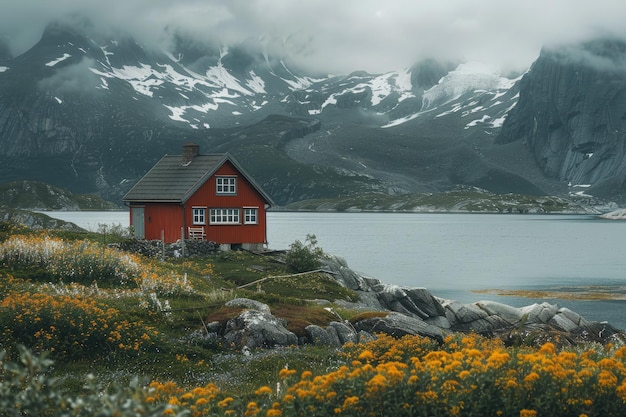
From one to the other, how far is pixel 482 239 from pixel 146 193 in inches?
4590

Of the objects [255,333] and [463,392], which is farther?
[255,333]

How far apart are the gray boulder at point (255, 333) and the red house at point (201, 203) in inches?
1293

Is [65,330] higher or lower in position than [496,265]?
higher

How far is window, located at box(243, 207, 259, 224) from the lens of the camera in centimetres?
5938

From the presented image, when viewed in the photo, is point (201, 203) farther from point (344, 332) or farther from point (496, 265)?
point (496, 265)

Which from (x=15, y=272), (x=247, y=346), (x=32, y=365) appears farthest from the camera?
(x=15, y=272)

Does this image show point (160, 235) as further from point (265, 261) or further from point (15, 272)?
point (15, 272)

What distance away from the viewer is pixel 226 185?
58906 mm

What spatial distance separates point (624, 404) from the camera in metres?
10.9

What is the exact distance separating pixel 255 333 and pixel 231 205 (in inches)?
1434

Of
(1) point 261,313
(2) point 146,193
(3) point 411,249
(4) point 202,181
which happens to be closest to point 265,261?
(4) point 202,181

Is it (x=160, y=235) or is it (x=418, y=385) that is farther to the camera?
(x=160, y=235)

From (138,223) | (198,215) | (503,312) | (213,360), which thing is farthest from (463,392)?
(138,223)

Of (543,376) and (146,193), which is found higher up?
(146,193)
